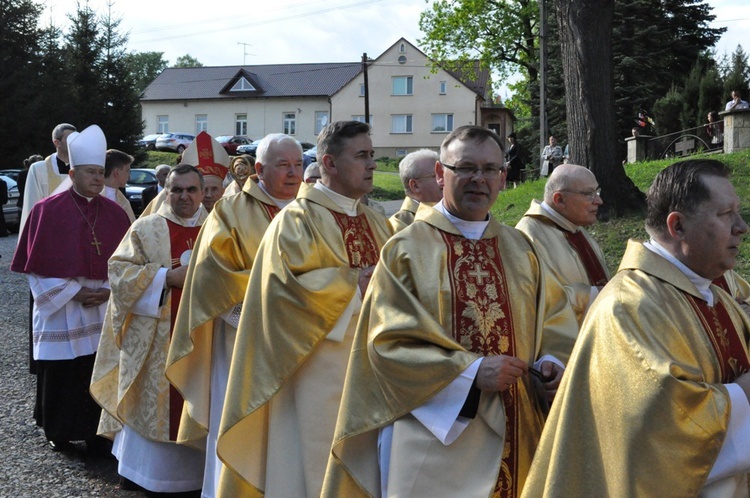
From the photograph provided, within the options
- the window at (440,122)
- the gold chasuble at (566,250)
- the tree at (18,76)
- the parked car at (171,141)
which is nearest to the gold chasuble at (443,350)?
the gold chasuble at (566,250)

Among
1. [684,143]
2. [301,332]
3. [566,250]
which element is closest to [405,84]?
[684,143]

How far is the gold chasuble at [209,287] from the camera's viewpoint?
5.17 meters

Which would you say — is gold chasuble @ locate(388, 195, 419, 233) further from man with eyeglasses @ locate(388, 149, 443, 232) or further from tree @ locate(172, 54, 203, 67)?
tree @ locate(172, 54, 203, 67)

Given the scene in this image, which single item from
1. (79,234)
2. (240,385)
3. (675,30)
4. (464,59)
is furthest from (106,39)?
(240,385)

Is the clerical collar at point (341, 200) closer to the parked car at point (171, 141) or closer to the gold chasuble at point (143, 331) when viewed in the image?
the gold chasuble at point (143, 331)

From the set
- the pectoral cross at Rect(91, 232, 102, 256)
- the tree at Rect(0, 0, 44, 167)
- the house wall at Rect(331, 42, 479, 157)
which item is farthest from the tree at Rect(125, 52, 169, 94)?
the pectoral cross at Rect(91, 232, 102, 256)

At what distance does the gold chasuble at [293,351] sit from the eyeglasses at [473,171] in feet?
3.41

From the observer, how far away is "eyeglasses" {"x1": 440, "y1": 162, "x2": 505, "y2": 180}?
3.59 m

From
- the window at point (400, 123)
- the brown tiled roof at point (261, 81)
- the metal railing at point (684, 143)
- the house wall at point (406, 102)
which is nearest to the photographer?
the metal railing at point (684, 143)

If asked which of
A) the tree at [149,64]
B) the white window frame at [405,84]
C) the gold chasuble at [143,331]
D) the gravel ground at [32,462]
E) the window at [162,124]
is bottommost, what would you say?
the gravel ground at [32,462]

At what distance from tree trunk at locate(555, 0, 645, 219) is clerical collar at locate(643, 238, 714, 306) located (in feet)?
29.5

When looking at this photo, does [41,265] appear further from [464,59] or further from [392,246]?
[464,59]

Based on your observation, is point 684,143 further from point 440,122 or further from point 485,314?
point 440,122

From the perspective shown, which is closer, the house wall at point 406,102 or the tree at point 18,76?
the tree at point 18,76
